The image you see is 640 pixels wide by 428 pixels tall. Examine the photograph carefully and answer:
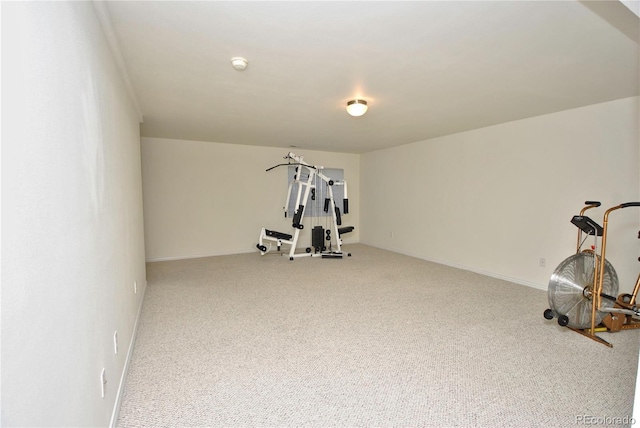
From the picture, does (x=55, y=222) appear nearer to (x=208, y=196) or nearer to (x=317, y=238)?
(x=208, y=196)

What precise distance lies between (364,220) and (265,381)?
5647 millimetres

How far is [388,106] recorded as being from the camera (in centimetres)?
350

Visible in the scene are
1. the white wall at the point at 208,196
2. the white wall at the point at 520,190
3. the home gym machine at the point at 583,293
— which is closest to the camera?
the home gym machine at the point at 583,293

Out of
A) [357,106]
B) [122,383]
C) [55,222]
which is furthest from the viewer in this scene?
[357,106]

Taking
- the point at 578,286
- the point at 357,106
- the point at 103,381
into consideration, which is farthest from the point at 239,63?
the point at 578,286

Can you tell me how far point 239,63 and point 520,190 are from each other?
12.9ft

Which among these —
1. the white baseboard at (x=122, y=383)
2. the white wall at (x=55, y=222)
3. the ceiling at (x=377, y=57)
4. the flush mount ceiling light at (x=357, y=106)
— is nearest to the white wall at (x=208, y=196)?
the ceiling at (x=377, y=57)

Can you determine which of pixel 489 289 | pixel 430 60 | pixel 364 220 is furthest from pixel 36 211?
pixel 364 220

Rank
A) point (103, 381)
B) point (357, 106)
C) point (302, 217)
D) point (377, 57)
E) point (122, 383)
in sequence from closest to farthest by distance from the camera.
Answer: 1. point (103, 381)
2. point (122, 383)
3. point (377, 57)
4. point (357, 106)
5. point (302, 217)

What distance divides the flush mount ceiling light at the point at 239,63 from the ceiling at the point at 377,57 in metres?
0.06

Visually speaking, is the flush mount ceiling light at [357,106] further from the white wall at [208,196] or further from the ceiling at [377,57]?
the white wall at [208,196]

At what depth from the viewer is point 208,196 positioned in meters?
6.00

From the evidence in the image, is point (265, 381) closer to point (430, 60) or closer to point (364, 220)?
point (430, 60)

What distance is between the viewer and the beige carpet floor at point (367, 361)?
1770mm
